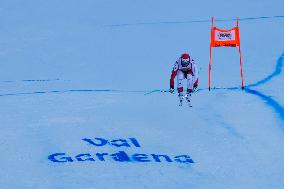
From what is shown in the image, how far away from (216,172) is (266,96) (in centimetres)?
382

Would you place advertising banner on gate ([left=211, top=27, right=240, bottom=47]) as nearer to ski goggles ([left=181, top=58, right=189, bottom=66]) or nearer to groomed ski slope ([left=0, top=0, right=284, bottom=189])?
groomed ski slope ([left=0, top=0, right=284, bottom=189])

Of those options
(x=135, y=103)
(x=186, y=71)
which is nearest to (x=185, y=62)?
(x=186, y=71)

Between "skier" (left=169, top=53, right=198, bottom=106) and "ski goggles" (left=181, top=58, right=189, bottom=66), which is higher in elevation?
"ski goggles" (left=181, top=58, right=189, bottom=66)

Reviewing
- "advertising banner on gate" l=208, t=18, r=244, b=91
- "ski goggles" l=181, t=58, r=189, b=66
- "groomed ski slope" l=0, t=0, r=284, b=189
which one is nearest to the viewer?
"groomed ski slope" l=0, t=0, r=284, b=189

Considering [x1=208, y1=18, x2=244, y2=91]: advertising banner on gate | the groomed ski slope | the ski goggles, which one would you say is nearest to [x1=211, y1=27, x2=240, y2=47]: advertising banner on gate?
[x1=208, y1=18, x2=244, y2=91]: advertising banner on gate

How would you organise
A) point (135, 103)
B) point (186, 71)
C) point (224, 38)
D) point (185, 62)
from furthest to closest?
point (224, 38) → point (135, 103) → point (186, 71) → point (185, 62)

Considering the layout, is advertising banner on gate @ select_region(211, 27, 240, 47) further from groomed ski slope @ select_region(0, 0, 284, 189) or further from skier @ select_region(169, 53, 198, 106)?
skier @ select_region(169, 53, 198, 106)

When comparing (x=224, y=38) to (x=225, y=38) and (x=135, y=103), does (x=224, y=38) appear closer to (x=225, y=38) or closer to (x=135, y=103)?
(x=225, y=38)

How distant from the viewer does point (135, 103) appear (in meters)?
11.6

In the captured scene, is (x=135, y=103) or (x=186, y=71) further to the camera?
(x=135, y=103)

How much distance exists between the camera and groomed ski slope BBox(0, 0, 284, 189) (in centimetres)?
866

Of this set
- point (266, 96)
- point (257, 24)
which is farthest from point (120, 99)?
point (257, 24)

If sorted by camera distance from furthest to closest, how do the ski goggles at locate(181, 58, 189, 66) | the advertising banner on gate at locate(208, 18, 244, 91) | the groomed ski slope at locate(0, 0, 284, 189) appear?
the advertising banner on gate at locate(208, 18, 244, 91), the ski goggles at locate(181, 58, 189, 66), the groomed ski slope at locate(0, 0, 284, 189)

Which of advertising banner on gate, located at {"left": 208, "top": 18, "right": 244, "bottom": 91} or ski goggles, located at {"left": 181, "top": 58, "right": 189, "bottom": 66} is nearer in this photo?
ski goggles, located at {"left": 181, "top": 58, "right": 189, "bottom": 66}
